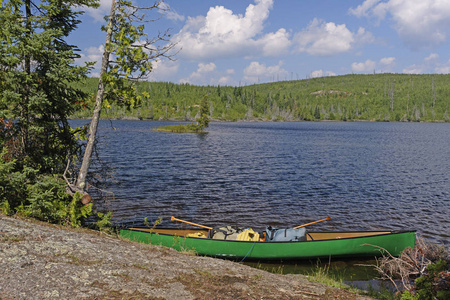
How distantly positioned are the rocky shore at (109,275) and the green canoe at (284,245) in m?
2.88

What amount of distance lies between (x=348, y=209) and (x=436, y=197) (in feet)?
26.4

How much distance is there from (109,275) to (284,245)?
6954mm

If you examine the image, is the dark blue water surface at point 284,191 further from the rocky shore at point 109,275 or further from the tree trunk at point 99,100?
the rocky shore at point 109,275

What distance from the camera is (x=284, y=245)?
12.0m

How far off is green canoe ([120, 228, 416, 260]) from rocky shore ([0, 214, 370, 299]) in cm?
288

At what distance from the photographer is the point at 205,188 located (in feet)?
81.1

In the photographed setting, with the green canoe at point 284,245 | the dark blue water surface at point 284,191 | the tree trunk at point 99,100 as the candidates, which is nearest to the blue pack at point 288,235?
the green canoe at point 284,245

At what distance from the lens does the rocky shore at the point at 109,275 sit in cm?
610

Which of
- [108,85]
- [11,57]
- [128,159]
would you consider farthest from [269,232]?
[128,159]

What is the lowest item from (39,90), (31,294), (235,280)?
(235,280)

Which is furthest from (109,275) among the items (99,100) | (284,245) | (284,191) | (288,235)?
(284,191)

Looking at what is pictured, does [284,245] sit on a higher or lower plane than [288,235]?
lower

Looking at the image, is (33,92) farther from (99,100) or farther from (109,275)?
(109,275)

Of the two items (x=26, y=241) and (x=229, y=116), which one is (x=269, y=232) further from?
(x=229, y=116)
